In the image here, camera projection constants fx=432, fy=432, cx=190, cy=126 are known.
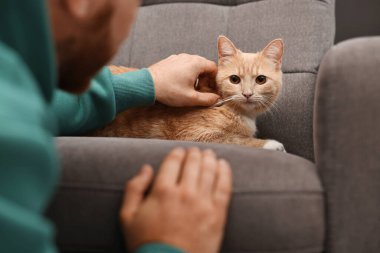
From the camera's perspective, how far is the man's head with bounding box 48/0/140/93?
0.50 m

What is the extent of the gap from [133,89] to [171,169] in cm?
48

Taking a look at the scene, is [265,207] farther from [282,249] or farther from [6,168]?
[6,168]

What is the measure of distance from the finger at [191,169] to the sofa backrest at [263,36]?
Answer: 795 millimetres

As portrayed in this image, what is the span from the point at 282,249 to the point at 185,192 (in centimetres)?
23

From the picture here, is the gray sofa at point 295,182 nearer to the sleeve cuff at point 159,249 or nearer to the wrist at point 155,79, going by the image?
the sleeve cuff at point 159,249

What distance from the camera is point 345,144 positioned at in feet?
2.59

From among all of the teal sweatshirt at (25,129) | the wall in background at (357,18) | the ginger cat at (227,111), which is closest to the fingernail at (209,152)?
the teal sweatshirt at (25,129)

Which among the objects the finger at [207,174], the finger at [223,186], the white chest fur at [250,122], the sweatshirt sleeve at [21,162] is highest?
the sweatshirt sleeve at [21,162]

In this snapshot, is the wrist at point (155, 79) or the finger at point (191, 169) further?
the wrist at point (155, 79)

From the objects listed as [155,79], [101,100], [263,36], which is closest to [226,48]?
[263,36]

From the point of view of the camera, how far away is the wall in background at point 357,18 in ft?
7.09

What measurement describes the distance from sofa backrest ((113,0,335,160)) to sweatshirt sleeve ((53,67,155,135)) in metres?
0.48

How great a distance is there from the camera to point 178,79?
121 cm

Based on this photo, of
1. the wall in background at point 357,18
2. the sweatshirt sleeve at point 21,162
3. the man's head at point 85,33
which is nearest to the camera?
the sweatshirt sleeve at point 21,162
